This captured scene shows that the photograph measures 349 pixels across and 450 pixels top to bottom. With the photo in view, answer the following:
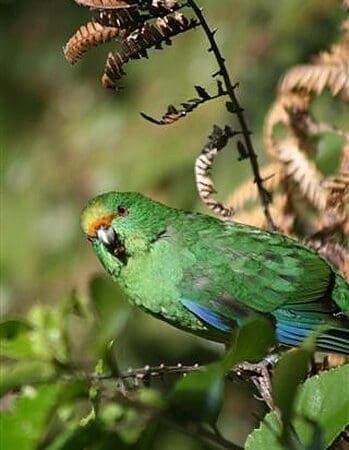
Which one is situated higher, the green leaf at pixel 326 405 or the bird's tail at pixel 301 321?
the green leaf at pixel 326 405

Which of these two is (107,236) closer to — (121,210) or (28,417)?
(121,210)

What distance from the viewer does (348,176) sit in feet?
7.14

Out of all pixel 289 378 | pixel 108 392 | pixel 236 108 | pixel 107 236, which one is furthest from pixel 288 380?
pixel 107 236

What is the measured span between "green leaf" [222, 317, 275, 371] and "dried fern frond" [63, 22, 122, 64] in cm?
92

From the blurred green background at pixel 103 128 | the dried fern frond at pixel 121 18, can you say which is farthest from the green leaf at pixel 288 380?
the blurred green background at pixel 103 128

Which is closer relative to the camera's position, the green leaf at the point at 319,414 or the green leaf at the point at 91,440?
the green leaf at the point at 91,440

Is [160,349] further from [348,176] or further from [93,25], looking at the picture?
[93,25]

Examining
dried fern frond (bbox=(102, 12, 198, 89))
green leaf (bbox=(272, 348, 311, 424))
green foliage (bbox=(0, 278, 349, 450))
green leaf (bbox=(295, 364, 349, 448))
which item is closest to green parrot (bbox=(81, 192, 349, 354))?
dried fern frond (bbox=(102, 12, 198, 89))

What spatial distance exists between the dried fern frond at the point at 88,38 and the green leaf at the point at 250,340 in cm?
92

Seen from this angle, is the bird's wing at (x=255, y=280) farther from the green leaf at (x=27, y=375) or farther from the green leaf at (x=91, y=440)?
the green leaf at (x=91, y=440)

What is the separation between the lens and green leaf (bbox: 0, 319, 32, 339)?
108cm

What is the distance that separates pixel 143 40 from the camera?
1.79 meters

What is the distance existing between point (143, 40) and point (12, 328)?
81 centimetres

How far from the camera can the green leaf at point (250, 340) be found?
987mm
